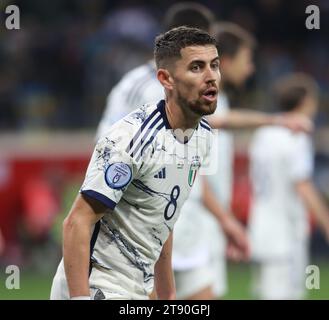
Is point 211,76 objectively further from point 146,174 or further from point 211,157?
Answer: point 211,157

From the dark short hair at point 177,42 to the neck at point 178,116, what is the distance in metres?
0.21

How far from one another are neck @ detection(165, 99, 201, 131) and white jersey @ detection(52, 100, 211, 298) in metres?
0.03

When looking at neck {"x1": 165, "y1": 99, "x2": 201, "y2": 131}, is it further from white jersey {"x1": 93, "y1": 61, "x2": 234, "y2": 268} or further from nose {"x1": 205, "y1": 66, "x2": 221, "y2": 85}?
white jersey {"x1": 93, "y1": 61, "x2": 234, "y2": 268}

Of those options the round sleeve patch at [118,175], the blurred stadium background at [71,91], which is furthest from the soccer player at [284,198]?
the round sleeve patch at [118,175]

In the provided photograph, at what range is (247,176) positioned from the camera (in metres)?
15.0

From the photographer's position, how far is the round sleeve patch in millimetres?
5027

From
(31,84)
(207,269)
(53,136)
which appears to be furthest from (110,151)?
(31,84)

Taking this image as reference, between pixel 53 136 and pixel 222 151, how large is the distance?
7.44 m

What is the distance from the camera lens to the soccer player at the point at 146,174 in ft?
16.6

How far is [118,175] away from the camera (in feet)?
16.6

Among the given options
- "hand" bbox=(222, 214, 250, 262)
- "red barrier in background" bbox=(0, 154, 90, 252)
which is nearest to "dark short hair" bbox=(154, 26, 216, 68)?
"hand" bbox=(222, 214, 250, 262)

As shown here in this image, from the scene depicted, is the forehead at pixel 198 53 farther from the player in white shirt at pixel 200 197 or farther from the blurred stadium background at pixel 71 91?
the blurred stadium background at pixel 71 91

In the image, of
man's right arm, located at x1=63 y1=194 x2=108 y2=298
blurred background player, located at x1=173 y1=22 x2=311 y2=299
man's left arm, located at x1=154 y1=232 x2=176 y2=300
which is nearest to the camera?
man's right arm, located at x1=63 y1=194 x2=108 y2=298
